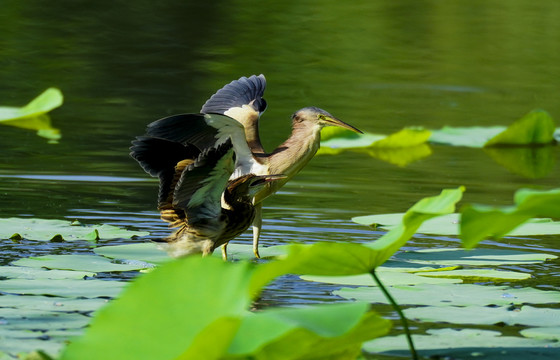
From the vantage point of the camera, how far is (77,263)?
172 inches

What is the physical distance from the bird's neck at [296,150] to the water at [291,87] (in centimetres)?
Result: 31

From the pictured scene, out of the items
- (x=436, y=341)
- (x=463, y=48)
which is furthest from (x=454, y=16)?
(x=436, y=341)

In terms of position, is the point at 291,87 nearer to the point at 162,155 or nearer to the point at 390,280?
the point at 162,155

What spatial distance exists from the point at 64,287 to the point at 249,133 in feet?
7.66

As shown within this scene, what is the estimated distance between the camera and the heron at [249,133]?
5.00 metres

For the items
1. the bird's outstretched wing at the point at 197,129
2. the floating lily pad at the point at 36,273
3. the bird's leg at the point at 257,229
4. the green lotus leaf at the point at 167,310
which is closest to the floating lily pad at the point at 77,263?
the floating lily pad at the point at 36,273

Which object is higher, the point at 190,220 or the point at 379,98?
the point at 190,220

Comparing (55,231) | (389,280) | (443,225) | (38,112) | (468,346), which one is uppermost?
(468,346)

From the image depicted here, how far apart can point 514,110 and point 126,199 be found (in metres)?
5.53

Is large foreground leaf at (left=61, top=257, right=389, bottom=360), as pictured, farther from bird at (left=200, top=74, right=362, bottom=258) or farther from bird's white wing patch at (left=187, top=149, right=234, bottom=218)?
bird at (left=200, top=74, right=362, bottom=258)

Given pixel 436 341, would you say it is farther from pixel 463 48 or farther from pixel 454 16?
pixel 454 16

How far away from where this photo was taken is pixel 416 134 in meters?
8.70

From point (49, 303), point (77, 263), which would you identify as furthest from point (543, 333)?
point (77, 263)

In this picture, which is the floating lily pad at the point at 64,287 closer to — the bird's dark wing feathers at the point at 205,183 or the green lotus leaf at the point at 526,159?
the bird's dark wing feathers at the point at 205,183
